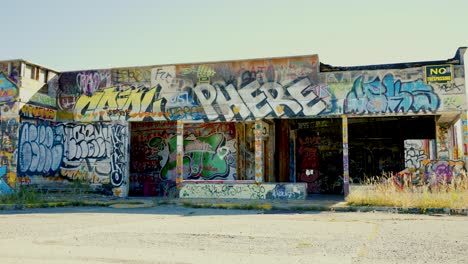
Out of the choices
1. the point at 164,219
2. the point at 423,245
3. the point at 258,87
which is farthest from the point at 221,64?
the point at 423,245

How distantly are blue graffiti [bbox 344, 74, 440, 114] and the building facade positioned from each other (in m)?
0.04

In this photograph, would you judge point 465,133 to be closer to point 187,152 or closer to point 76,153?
point 187,152

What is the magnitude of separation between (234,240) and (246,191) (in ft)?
31.1

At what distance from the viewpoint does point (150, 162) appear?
839 inches

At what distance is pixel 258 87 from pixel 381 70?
468cm

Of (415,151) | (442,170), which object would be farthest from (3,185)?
(415,151)

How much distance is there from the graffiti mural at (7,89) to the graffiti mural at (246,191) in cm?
769

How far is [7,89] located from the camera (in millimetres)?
Result: 17578

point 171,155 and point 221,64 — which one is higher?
point 221,64

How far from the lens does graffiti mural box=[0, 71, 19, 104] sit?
57.1 feet

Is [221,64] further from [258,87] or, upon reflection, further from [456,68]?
[456,68]

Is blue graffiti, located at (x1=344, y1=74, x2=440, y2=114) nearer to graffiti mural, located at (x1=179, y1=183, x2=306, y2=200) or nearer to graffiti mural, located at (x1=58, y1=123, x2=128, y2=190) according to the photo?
graffiti mural, located at (x1=179, y1=183, x2=306, y2=200)

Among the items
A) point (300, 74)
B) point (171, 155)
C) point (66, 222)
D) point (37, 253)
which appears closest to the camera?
point (37, 253)

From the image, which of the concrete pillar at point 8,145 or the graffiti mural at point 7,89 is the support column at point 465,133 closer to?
the concrete pillar at point 8,145
